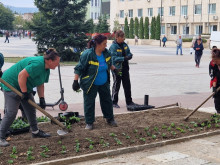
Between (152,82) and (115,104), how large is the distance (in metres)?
5.31

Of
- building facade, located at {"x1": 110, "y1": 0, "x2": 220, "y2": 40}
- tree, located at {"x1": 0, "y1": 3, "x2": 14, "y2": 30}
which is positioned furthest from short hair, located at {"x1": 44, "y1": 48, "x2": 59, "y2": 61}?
tree, located at {"x1": 0, "y1": 3, "x2": 14, "y2": 30}

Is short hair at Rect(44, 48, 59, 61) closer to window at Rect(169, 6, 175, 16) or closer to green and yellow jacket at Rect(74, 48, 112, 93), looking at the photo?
green and yellow jacket at Rect(74, 48, 112, 93)

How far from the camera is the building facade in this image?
64.1m

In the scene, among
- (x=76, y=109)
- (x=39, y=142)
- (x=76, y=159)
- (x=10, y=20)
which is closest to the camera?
(x=76, y=159)

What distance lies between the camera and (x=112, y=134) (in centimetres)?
705

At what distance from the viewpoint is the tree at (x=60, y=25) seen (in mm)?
24547

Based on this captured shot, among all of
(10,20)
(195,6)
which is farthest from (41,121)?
(10,20)

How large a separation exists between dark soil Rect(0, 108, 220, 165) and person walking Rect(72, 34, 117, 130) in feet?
1.22

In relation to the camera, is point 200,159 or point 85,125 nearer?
point 200,159

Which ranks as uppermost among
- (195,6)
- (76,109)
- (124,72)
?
(195,6)

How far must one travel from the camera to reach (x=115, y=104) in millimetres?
10773

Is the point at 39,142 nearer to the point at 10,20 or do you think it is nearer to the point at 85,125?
the point at 85,125

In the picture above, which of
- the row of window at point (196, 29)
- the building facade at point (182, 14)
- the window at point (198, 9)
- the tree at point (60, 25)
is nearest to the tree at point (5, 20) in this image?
the building facade at point (182, 14)

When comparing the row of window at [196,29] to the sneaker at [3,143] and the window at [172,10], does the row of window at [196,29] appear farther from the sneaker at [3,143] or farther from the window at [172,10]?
the sneaker at [3,143]
